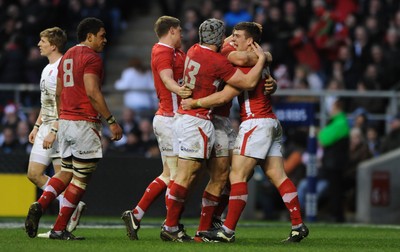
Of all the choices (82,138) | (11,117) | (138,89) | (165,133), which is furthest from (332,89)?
(82,138)

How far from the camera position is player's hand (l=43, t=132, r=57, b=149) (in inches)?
580

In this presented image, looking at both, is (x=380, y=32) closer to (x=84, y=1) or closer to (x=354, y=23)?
(x=354, y=23)

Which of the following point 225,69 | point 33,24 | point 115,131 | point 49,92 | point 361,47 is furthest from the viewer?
point 33,24

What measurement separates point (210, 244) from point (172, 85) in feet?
5.88

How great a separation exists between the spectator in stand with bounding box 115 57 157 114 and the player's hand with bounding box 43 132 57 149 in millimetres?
9192

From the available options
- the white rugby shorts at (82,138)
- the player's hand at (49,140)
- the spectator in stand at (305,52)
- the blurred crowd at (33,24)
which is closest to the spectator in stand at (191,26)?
the blurred crowd at (33,24)

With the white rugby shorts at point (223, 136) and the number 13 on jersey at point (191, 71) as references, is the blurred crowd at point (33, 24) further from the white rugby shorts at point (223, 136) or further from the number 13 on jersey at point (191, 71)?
the number 13 on jersey at point (191, 71)

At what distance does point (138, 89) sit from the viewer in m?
24.3

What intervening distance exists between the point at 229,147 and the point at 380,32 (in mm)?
12817

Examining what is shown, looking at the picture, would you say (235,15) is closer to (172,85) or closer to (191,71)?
(172,85)

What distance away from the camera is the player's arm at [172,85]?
14.0 m

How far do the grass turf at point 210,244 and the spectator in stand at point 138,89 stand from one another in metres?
4.68

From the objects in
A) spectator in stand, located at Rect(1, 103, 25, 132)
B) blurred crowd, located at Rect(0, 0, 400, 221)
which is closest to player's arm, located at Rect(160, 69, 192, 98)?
blurred crowd, located at Rect(0, 0, 400, 221)

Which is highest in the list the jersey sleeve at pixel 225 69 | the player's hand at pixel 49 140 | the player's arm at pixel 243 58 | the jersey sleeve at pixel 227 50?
the jersey sleeve at pixel 227 50
